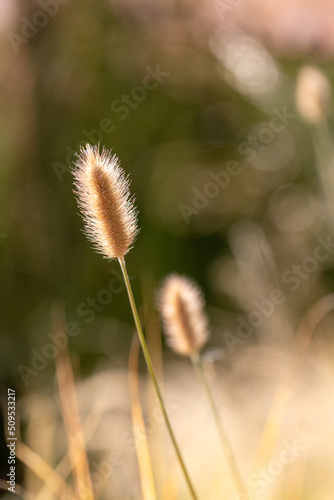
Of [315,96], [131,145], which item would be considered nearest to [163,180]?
[131,145]

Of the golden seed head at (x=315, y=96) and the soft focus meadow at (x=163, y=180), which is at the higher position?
the soft focus meadow at (x=163, y=180)

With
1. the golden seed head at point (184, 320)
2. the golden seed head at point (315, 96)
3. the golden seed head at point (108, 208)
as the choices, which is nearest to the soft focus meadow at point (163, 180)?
the golden seed head at point (315, 96)

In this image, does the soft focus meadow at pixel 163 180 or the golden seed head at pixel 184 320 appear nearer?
the golden seed head at pixel 184 320

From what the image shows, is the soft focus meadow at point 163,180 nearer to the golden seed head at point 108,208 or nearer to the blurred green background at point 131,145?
the blurred green background at point 131,145

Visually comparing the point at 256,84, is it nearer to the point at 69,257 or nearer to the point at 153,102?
the point at 153,102

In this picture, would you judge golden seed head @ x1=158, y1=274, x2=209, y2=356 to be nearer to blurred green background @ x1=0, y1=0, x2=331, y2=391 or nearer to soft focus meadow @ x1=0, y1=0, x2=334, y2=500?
soft focus meadow @ x1=0, y1=0, x2=334, y2=500

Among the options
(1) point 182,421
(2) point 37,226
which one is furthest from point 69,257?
(1) point 182,421

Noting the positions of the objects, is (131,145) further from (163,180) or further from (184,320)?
(184,320)

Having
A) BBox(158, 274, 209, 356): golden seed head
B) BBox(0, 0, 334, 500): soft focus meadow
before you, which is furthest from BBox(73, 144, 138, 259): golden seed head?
BBox(0, 0, 334, 500): soft focus meadow
